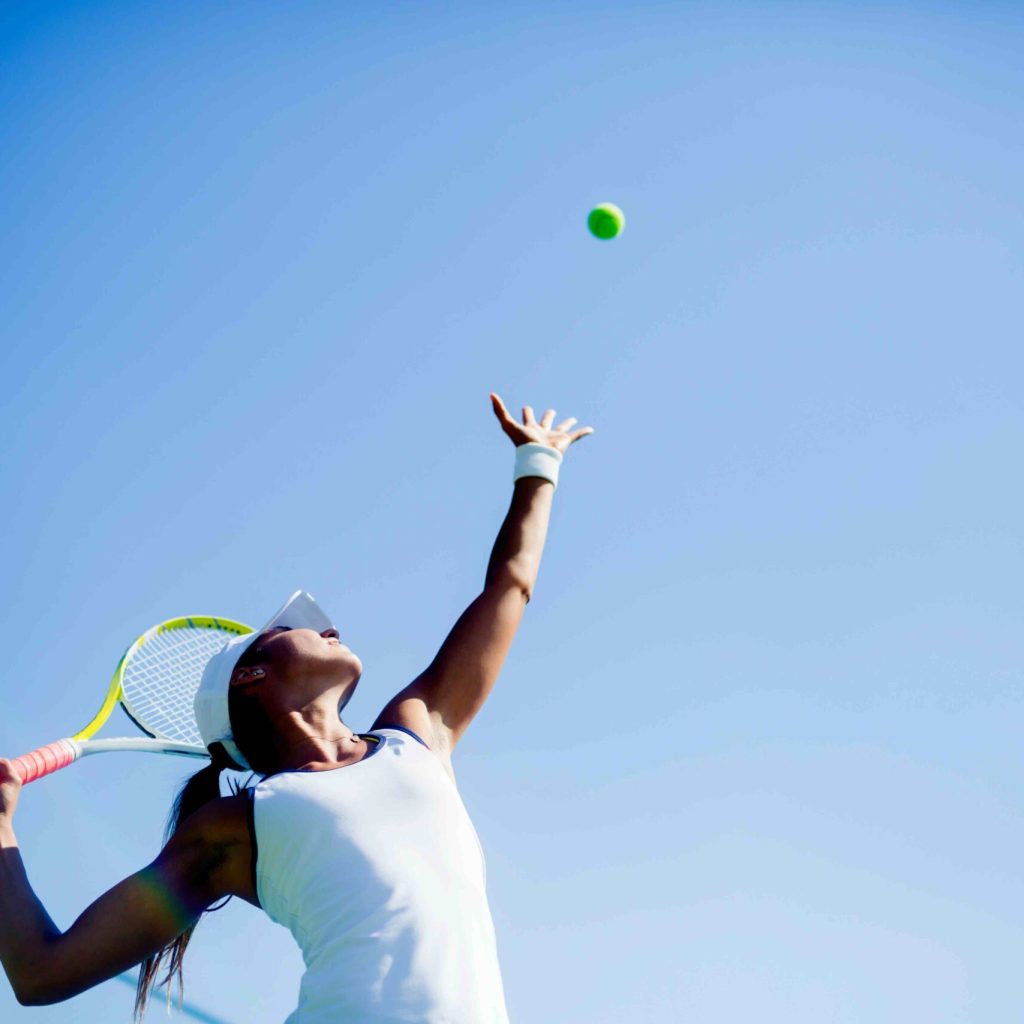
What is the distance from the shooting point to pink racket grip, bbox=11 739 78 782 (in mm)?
4457

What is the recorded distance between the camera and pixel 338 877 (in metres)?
3.30

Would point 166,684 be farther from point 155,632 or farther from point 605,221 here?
point 605,221

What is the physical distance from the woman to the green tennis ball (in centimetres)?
475

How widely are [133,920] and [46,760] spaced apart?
161 centimetres

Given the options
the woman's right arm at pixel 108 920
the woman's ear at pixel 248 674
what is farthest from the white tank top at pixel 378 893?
the woman's ear at pixel 248 674

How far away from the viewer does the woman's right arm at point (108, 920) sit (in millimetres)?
3227

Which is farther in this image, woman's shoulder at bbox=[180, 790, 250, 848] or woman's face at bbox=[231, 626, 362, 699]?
woman's face at bbox=[231, 626, 362, 699]

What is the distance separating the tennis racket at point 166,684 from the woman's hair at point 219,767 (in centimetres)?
127

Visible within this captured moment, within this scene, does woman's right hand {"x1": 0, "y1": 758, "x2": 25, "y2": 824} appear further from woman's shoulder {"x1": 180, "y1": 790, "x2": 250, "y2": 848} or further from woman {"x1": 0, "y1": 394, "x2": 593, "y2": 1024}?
woman's shoulder {"x1": 180, "y1": 790, "x2": 250, "y2": 848}

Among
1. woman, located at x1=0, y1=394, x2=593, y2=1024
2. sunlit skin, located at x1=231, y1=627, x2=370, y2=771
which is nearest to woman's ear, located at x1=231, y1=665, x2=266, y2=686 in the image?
sunlit skin, located at x1=231, y1=627, x2=370, y2=771

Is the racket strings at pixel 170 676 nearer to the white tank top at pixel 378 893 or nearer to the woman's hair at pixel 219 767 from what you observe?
the woman's hair at pixel 219 767

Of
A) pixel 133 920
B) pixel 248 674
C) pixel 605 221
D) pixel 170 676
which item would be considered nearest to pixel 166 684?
pixel 170 676

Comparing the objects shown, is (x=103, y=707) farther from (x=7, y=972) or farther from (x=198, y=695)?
(x=7, y=972)

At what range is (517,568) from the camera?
14.4 feet
